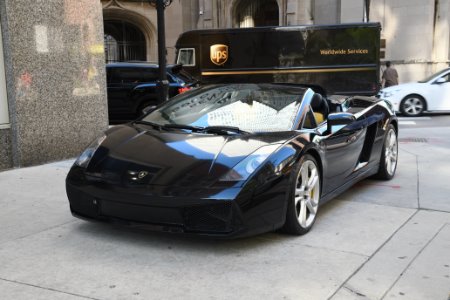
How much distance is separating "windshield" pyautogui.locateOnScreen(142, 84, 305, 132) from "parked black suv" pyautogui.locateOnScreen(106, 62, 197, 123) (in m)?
8.02

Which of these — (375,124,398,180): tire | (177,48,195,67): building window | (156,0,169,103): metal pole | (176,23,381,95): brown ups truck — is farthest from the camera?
(177,48,195,67): building window

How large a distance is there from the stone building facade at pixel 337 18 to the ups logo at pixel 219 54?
6421mm

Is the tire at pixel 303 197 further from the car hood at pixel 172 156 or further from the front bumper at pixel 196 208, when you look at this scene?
the car hood at pixel 172 156

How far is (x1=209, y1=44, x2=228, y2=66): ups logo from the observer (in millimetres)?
18797

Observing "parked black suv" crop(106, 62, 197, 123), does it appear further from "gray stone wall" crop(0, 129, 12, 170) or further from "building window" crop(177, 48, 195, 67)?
"gray stone wall" crop(0, 129, 12, 170)

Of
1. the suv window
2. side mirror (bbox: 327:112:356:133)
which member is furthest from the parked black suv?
side mirror (bbox: 327:112:356:133)

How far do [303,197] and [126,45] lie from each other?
97.8ft

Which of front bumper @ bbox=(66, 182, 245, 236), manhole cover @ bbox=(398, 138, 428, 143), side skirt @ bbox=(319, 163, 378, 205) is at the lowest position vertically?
manhole cover @ bbox=(398, 138, 428, 143)

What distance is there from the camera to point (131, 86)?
533 inches

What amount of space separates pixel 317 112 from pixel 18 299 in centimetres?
339

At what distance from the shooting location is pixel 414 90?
637 inches

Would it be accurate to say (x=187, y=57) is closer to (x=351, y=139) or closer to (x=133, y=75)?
(x=133, y=75)

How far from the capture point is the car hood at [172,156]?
396 cm

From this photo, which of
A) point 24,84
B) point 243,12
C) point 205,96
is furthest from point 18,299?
point 243,12
